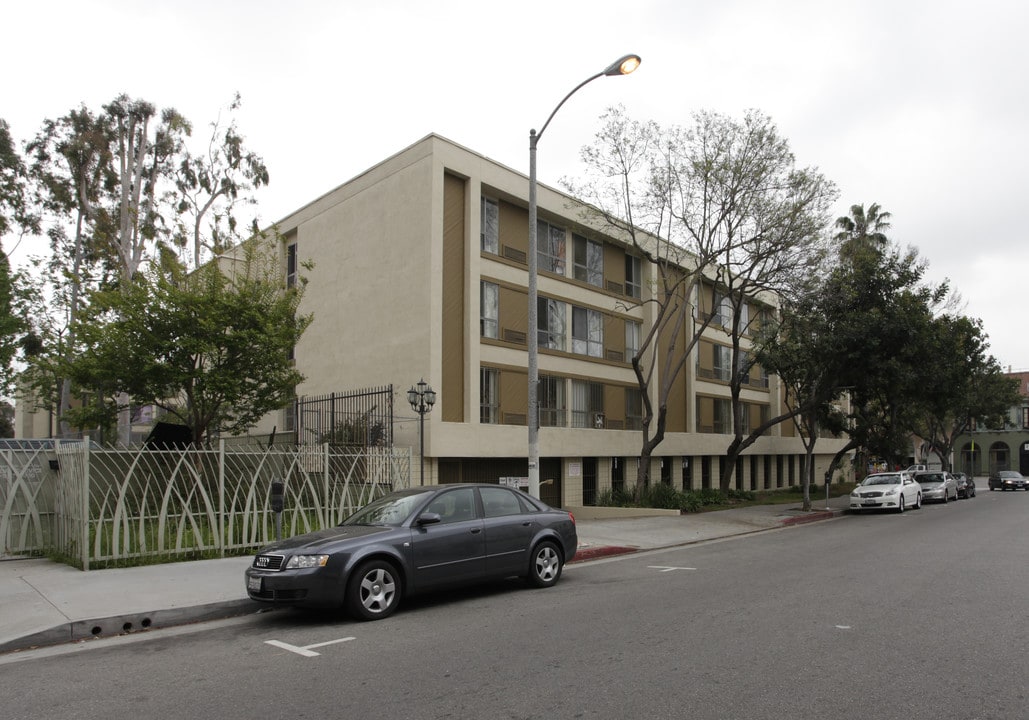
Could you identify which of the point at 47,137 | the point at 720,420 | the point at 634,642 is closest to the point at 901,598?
the point at 634,642

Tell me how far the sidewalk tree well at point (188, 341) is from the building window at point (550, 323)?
9.03 metres

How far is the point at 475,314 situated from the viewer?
22.1 metres

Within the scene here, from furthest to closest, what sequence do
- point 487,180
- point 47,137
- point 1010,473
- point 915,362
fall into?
point 1010,473, point 47,137, point 915,362, point 487,180

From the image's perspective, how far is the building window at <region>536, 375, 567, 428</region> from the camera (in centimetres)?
2498

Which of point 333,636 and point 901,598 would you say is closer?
point 333,636

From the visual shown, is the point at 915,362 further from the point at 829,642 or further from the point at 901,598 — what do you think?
the point at 829,642

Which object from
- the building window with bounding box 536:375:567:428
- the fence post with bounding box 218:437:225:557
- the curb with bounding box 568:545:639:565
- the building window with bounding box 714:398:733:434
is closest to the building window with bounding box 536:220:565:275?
the building window with bounding box 536:375:567:428

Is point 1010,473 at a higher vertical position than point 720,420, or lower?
lower

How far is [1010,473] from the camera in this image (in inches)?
1929

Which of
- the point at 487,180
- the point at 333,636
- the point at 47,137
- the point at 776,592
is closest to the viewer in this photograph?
the point at 333,636

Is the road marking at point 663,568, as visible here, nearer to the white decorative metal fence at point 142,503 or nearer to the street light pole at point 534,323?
the street light pole at point 534,323

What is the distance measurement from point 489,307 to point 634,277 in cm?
895

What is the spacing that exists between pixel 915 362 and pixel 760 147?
968cm

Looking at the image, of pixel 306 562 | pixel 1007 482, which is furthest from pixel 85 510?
pixel 1007 482
